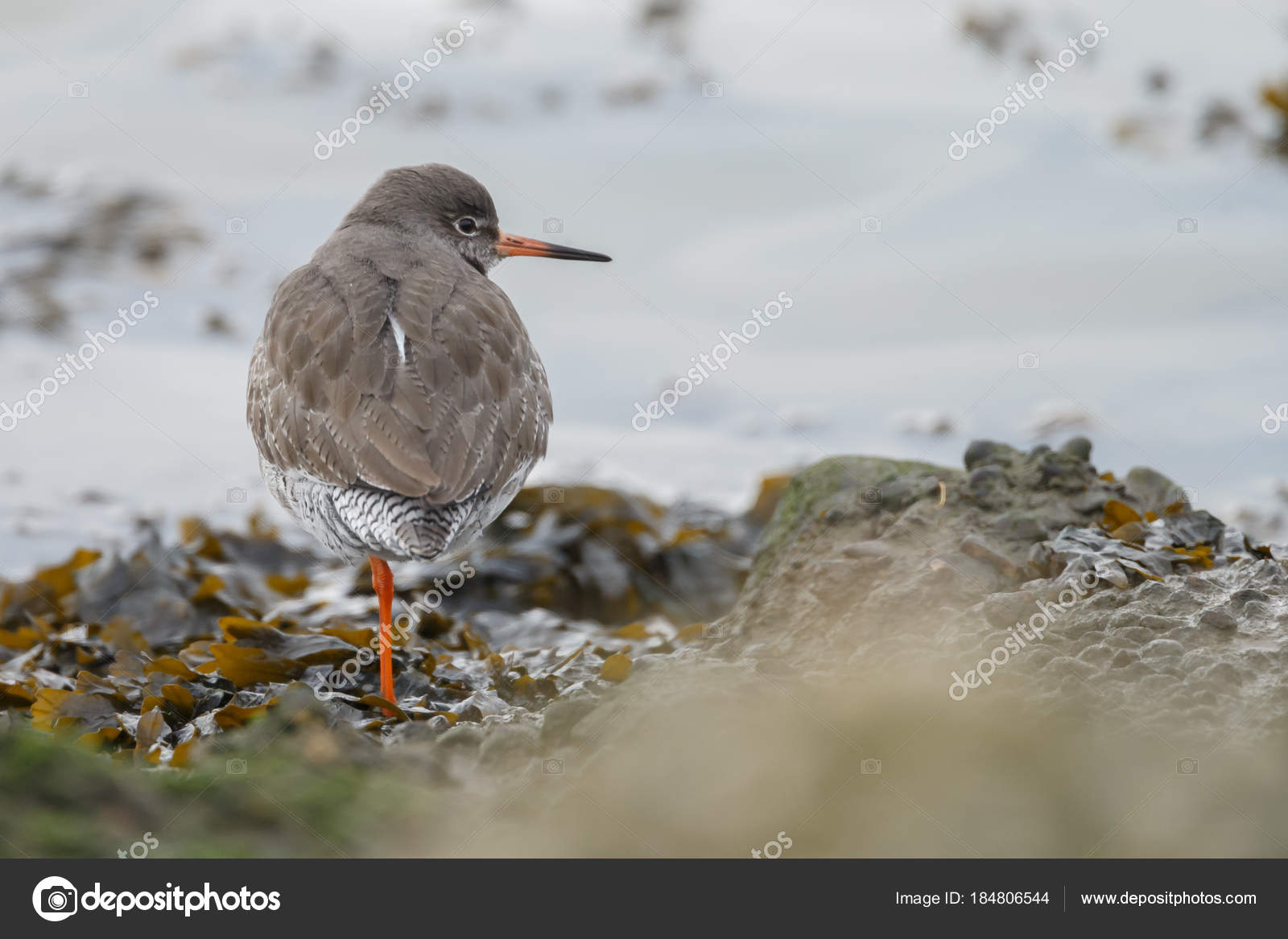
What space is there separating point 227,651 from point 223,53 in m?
9.08

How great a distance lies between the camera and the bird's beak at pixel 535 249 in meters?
6.87

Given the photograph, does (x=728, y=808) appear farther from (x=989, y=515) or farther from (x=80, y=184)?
(x=80, y=184)

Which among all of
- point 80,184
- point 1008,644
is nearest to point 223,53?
point 80,184

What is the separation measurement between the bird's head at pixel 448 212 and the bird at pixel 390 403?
47 centimetres

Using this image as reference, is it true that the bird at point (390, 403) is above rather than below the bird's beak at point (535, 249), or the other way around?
below

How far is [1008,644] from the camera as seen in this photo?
4.02 meters

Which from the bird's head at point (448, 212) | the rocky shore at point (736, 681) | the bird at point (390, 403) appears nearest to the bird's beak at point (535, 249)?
the bird's head at point (448, 212)

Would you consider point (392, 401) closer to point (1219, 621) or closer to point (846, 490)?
point (846, 490)

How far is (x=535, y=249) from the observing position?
6.91 m

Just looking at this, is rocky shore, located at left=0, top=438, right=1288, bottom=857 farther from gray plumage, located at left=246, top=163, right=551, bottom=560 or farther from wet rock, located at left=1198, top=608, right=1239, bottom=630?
gray plumage, located at left=246, top=163, right=551, bottom=560
